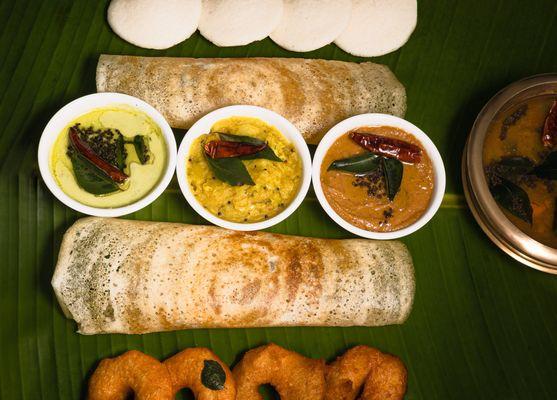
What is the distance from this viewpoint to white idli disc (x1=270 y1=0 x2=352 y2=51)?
440 centimetres

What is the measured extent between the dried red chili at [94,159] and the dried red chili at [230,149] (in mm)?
615

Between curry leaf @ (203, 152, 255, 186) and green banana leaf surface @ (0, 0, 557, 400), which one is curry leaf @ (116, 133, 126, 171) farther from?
curry leaf @ (203, 152, 255, 186)

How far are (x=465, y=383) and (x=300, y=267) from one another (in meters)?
1.53

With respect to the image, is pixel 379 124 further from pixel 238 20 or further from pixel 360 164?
pixel 238 20

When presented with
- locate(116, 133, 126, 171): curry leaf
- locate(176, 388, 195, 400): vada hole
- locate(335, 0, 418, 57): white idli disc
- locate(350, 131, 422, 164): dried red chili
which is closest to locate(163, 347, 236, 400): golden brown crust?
locate(176, 388, 195, 400): vada hole

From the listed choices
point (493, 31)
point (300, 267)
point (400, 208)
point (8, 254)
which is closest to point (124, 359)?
point (8, 254)

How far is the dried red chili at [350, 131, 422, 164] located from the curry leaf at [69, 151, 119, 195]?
5.74ft

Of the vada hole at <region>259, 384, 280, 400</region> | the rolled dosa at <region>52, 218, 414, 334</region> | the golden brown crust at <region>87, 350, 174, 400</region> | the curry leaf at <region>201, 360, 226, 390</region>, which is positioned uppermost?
the rolled dosa at <region>52, 218, 414, 334</region>

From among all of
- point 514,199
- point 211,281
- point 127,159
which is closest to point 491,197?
point 514,199

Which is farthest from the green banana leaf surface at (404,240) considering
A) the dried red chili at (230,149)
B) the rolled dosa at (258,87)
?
the dried red chili at (230,149)

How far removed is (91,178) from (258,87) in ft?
4.58

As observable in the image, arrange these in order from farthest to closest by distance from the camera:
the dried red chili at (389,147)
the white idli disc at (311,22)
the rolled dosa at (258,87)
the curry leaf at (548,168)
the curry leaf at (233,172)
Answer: the white idli disc at (311,22), the rolled dosa at (258,87), the curry leaf at (548,168), the dried red chili at (389,147), the curry leaf at (233,172)

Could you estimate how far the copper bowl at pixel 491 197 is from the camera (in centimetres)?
396

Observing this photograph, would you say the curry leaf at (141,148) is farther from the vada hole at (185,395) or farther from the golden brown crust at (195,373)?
the vada hole at (185,395)
